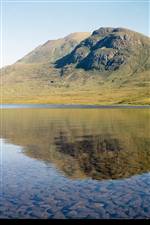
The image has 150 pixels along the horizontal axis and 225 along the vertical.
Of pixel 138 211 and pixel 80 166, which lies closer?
pixel 138 211

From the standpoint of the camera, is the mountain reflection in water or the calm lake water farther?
the mountain reflection in water

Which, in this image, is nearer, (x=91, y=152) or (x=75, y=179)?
(x=75, y=179)

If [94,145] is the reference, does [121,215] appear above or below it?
above

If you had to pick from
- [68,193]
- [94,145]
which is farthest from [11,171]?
[94,145]

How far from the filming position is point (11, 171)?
108ft

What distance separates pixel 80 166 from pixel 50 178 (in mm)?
5833

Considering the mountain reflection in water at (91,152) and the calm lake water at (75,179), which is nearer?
the calm lake water at (75,179)

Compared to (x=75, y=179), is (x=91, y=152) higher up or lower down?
lower down

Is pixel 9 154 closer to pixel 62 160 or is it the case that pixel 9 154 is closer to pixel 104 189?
pixel 62 160

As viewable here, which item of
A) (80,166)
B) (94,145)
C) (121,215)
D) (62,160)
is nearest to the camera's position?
(121,215)

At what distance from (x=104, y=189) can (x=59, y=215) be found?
6967 mm
